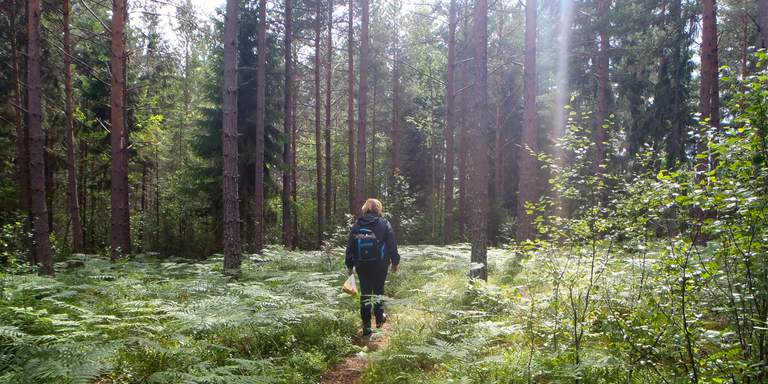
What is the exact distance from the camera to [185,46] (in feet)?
105

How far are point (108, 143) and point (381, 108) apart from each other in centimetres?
1801

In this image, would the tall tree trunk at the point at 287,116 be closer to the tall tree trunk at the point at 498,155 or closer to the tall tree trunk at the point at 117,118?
the tall tree trunk at the point at 117,118

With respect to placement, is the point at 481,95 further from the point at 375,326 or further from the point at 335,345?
the point at 335,345

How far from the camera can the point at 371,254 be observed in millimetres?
6703

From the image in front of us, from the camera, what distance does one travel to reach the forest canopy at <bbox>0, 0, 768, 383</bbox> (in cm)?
338

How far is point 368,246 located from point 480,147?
12.1 ft

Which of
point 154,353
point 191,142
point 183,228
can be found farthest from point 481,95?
point 183,228

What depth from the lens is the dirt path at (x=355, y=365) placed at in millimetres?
5055

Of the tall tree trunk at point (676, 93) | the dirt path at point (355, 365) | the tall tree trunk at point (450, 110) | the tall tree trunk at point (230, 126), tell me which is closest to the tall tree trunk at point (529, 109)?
the tall tree trunk at point (450, 110)

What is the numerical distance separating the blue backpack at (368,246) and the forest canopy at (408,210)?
81 centimetres

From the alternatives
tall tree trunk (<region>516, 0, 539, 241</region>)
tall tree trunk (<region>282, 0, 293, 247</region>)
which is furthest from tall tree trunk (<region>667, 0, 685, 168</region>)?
tall tree trunk (<region>282, 0, 293, 247</region>)

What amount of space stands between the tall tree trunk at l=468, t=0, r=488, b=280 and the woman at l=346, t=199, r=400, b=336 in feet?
8.36

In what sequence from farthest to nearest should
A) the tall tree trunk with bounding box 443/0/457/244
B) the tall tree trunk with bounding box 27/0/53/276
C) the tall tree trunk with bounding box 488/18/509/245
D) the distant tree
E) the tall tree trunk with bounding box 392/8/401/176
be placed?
1. the tall tree trunk with bounding box 392/8/401/176
2. the tall tree trunk with bounding box 488/18/509/245
3. the tall tree trunk with bounding box 443/0/457/244
4. the distant tree
5. the tall tree trunk with bounding box 27/0/53/276

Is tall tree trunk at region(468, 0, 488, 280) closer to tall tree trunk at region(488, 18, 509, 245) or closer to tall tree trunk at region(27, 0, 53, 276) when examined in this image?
tall tree trunk at region(27, 0, 53, 276)
